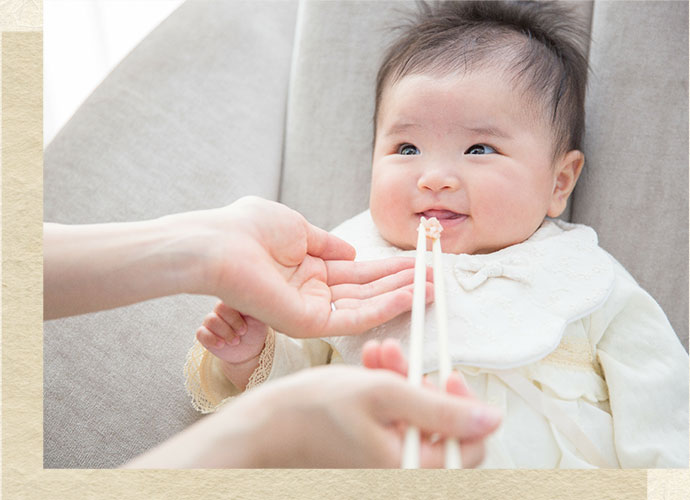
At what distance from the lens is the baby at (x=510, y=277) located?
0.92 meters

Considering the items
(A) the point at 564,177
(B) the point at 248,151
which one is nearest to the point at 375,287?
(A) the point at 564,177

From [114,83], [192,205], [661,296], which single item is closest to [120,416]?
[192,205]

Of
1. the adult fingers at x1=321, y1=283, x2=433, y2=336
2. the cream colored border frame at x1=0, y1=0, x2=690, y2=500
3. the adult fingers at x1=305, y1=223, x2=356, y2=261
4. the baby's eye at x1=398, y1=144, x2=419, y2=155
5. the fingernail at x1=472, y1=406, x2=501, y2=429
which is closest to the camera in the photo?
the fingernail at x1=472, y1=406, x2=501, y2=429

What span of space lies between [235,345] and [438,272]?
34 centimetres

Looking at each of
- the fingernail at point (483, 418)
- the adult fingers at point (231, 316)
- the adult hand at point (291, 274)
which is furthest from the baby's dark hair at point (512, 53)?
the fingernail at point (483, 418)

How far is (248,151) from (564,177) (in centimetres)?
66

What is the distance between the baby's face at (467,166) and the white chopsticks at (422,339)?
2.3 inches

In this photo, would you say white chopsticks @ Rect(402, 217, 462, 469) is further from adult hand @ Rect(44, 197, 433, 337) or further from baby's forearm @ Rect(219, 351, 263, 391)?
baby's forearm @ Rect(219, 351, 263, 391)

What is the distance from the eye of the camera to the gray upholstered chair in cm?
106

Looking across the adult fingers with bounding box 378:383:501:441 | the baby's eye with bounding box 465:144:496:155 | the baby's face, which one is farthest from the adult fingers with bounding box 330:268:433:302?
the adult fingers with bounding box 378:383:501:441

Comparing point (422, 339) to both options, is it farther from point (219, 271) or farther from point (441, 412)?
point (219, 271)

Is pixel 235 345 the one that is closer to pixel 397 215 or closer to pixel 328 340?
pixel 328 340

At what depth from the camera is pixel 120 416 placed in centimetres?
104

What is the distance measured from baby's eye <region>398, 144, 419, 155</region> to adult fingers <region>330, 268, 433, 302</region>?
0.24 metres
